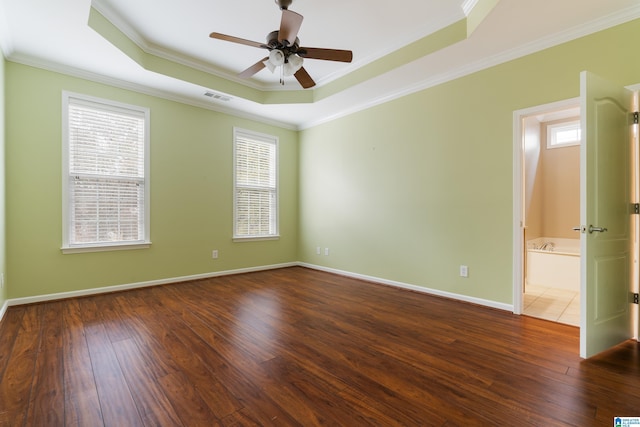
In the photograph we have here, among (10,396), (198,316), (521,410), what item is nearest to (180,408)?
(10,396)

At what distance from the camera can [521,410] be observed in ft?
5.10

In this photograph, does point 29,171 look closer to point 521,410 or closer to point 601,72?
point 521,410

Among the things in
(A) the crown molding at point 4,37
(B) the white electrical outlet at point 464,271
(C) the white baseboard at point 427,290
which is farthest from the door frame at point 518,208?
(A) the crown molding at point 4,37

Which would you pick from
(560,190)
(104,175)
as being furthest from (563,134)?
(104,175)

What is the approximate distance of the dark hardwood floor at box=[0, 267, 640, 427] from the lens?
153 cm

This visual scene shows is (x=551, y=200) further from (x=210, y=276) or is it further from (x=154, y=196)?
(x=154, y=196)

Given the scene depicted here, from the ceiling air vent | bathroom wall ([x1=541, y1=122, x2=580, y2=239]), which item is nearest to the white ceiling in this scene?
the ceiling air vent

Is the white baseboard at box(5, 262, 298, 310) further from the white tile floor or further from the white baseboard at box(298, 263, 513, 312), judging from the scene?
the white tile floor

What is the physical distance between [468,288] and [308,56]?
3127 mm

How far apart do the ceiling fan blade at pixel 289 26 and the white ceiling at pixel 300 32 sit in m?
0.56

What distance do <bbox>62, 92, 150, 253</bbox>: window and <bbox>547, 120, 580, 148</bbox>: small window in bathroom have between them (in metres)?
6.74

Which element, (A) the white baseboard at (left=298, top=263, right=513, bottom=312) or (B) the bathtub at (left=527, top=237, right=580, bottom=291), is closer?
(A) the white baseboard at (left=298, top=263, right=513, bottom=312)

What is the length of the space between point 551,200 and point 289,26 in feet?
17.9

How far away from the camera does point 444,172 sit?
144 inches
